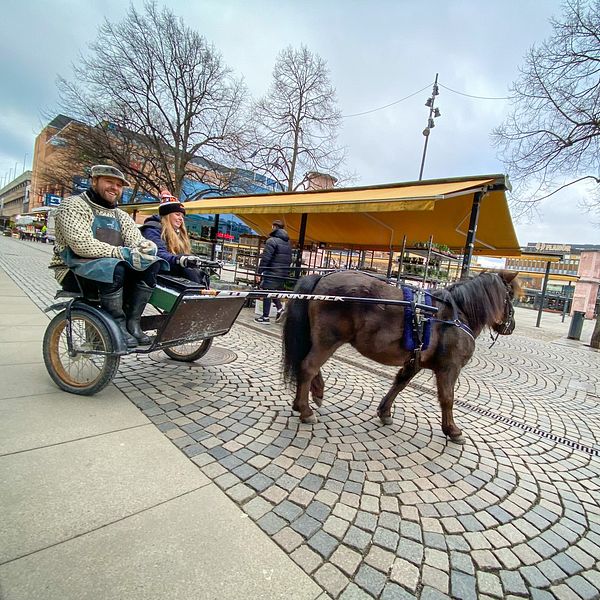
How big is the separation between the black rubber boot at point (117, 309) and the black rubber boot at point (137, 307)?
0.07 meters

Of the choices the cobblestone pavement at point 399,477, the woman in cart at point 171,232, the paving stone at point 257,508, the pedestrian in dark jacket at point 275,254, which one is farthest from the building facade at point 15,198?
the paving stone at point 257,508

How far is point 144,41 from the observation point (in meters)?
15.2

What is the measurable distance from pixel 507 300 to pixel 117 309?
3737mm

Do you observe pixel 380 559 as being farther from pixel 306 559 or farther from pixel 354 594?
pixel 306 559

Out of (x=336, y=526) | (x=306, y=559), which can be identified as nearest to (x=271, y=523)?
(x=306, y=559)

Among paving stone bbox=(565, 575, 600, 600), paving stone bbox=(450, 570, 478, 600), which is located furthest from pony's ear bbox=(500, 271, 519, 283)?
paving stone bbox=(450, 570, 478, 600)

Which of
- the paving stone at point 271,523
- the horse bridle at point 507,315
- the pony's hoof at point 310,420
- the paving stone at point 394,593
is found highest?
the horse bridle at point 507,315

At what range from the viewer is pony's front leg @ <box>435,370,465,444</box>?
279 centimetres

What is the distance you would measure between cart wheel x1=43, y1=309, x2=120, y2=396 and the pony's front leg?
2.87m

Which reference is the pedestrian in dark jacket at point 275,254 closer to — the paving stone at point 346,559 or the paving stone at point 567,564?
the paving stone at point 346,559

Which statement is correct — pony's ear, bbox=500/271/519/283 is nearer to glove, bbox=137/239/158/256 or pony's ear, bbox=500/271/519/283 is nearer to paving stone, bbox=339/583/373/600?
paving stone, bbox=339/583/373/600

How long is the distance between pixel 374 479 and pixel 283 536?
832mm

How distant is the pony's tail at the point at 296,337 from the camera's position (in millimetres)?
2877

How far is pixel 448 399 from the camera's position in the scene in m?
2.81
